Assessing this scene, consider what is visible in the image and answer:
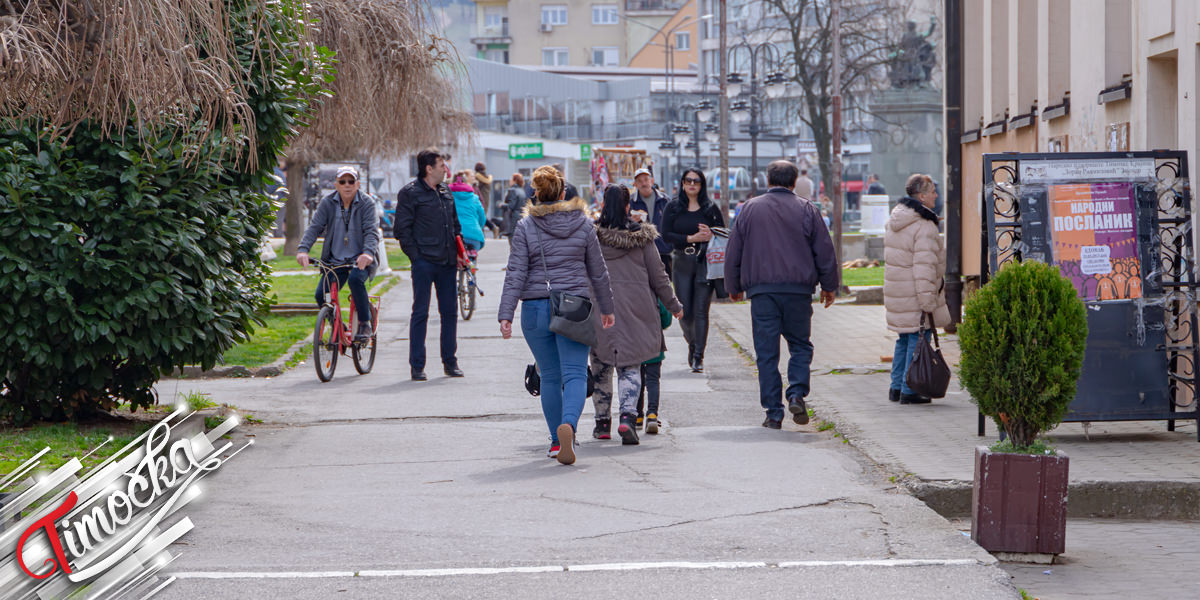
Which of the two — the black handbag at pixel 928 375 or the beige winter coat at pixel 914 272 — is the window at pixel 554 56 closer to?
the beige winter coat at pixel 914 272

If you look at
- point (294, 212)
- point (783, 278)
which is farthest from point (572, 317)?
point (294, 212)

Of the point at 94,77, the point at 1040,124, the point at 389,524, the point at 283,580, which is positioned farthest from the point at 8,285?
the point at 1040,124

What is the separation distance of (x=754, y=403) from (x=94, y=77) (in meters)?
5.80

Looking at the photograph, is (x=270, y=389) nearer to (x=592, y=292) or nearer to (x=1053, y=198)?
(x=592, y=292)

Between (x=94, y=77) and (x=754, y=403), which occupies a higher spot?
(x=94, y=77)

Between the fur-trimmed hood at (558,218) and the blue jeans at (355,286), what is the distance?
14.0 feet

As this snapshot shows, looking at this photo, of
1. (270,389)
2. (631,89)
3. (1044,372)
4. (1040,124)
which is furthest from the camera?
(631,89)

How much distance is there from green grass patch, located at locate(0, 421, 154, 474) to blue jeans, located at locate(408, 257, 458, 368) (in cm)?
339

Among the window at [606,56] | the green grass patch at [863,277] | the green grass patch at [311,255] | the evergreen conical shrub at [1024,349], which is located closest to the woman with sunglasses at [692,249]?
the evergreen conical shrub at [1024,349]

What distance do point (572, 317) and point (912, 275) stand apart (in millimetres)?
3303

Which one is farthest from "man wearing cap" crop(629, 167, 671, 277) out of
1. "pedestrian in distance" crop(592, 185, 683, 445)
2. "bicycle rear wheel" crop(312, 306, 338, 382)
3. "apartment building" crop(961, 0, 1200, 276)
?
"pedestrian in distance" crop(592, 185, 683, 445)

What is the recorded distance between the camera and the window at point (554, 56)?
358 feet

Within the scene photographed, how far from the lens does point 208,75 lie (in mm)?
7184

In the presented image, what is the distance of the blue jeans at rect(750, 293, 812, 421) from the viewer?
9.77 metres
